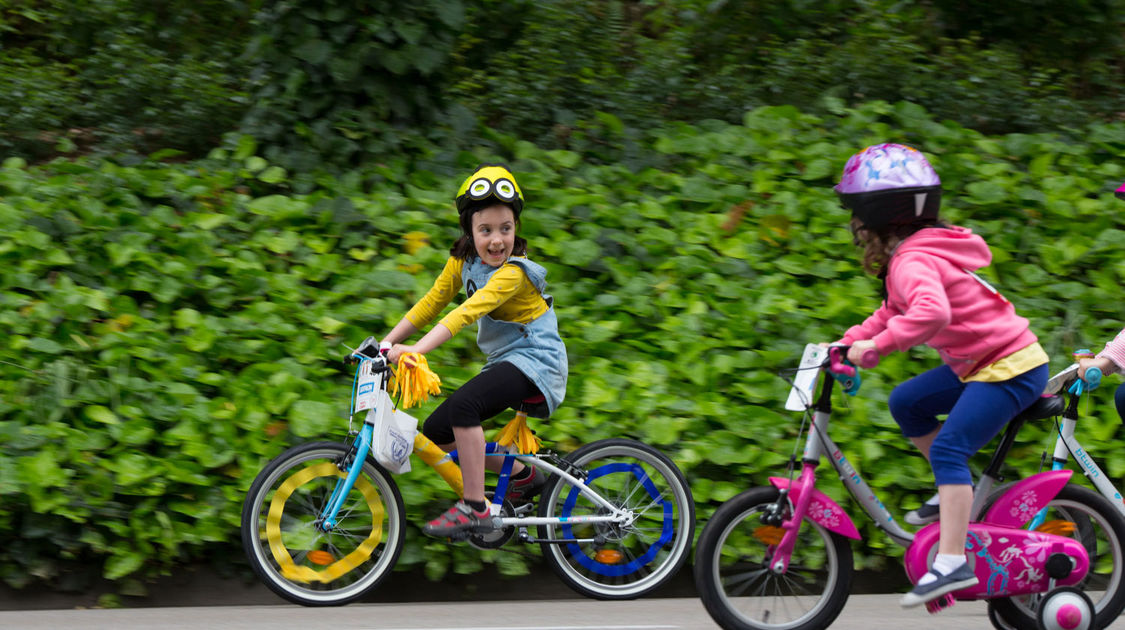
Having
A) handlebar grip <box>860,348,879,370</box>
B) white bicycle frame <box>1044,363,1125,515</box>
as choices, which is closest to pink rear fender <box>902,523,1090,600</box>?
white bicycle frame <box>1044,363,1125,515</box>

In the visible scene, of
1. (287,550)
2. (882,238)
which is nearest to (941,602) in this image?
(882,238)

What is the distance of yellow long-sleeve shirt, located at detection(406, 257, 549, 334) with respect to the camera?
15.0 ft

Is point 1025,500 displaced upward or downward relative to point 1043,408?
downward

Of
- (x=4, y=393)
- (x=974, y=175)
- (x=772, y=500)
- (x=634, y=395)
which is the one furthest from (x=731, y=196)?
(x=4, y=393)

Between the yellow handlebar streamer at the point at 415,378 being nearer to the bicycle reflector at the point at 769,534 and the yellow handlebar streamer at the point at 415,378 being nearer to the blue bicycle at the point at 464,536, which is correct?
the blue bicycle at the point at 464,536

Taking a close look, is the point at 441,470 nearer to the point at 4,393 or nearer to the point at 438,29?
the point at 4,393

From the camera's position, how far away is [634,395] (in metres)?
5.72

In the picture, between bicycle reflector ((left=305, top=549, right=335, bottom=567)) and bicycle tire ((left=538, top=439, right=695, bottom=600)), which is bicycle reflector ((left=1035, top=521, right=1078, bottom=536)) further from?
bicycle reflector ((left=305, top=549, right=335, bottom=567))

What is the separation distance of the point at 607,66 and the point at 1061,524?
5899mm

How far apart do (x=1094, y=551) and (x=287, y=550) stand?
10.4ft

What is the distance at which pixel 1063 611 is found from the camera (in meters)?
4.01

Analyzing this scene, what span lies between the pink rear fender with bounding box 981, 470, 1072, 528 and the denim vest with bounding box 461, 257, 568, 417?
5.87ft

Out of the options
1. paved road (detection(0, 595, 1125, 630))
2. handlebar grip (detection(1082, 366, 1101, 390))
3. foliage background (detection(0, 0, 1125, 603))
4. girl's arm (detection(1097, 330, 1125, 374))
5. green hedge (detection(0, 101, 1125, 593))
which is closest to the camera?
handlebar grip (detection(1082, 366, 1101, 390))

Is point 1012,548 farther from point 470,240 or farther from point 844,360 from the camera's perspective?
point 470,240
